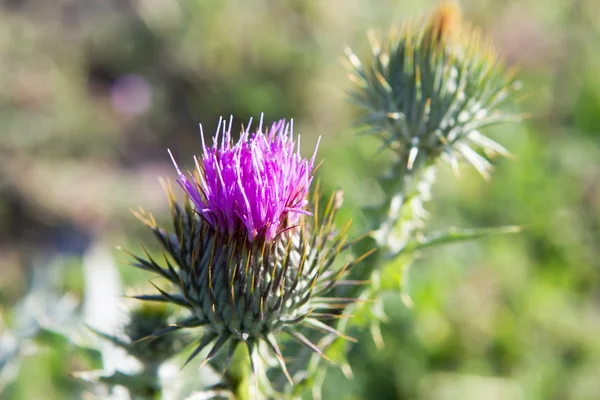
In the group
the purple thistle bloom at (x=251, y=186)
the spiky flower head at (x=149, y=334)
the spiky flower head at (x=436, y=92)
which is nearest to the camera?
the purple thistle bloom at (x=251, y=186)

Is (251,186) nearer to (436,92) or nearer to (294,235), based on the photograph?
(294,235)

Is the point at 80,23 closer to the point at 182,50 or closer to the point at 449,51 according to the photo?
the point at 182,50

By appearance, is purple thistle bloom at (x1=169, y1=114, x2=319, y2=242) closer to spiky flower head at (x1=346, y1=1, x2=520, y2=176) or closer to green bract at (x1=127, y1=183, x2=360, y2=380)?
green bract at (x1=127, y1=183, x2=360, y2=380)

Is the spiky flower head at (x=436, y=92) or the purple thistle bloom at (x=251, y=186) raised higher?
the spiky flower head at (x=436, y=92)

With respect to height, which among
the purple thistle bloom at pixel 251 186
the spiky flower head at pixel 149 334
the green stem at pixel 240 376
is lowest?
the green stem at pixel 240 376

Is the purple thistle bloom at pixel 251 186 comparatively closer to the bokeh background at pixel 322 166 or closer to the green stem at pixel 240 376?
the green stem at pixel 240 376

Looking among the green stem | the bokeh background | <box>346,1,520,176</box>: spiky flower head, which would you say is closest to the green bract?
the green stem

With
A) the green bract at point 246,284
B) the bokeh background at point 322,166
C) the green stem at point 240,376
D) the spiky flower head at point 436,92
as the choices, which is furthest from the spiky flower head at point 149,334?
the spiky flower head at point 436,92

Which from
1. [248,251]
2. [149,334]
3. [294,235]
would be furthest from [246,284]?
[149,334]
